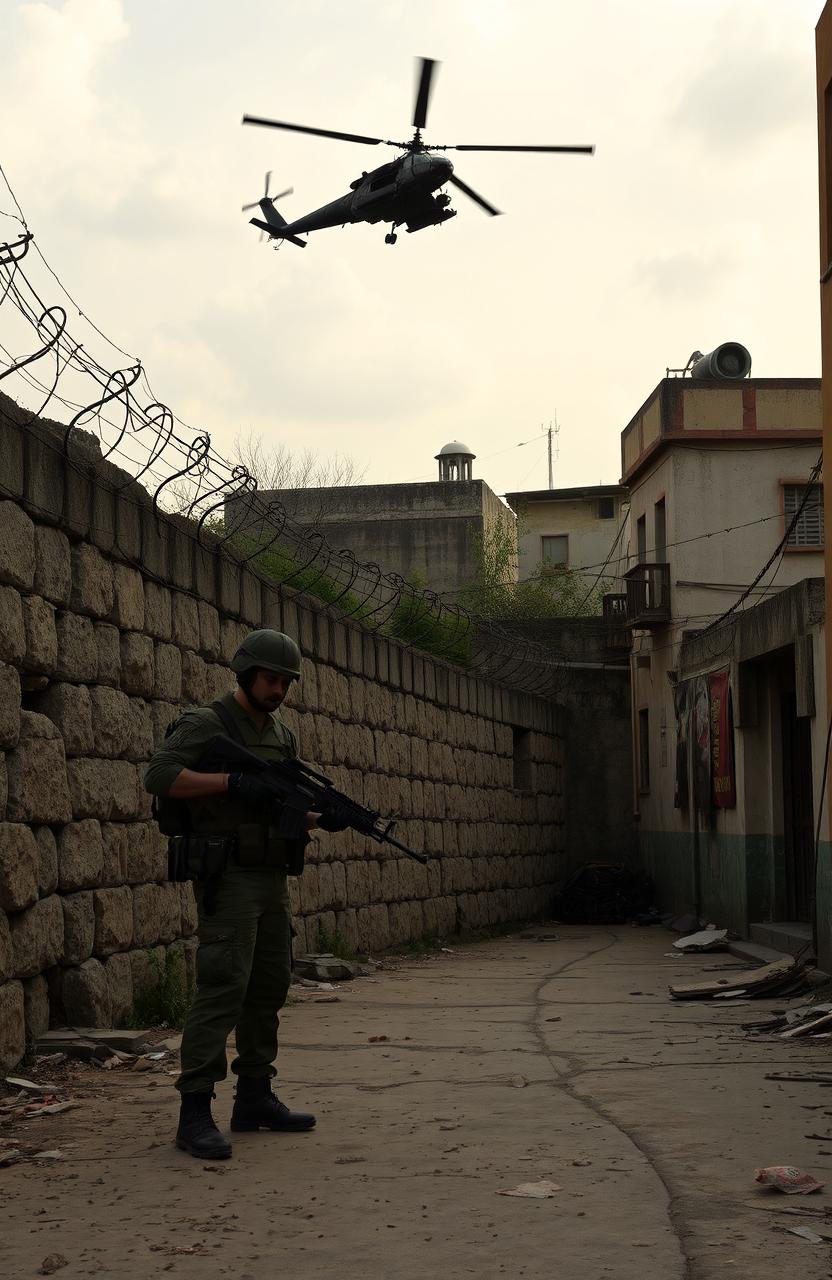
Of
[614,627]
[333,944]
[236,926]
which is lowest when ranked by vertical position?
[333,944]

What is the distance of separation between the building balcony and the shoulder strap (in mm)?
15660

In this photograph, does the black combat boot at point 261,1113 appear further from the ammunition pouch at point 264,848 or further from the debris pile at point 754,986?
the debris pile at point 754,986

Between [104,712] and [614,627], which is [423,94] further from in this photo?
[614,627]

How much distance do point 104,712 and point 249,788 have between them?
238 centimetres

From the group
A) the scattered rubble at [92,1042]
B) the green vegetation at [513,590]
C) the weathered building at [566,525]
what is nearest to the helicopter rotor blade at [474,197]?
the scattered rubble at [92,1042]

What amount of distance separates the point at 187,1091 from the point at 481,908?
38.7 feet

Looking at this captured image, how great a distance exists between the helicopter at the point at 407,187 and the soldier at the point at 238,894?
30.8 ft

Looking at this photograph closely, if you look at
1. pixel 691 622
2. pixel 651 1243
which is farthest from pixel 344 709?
pixel 691 622

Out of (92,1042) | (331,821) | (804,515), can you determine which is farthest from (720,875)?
(331,821)

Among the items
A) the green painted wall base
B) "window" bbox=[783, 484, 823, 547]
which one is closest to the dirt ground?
the green painted wall base

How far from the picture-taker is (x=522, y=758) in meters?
19.1

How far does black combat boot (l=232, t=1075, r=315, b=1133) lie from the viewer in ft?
16.3

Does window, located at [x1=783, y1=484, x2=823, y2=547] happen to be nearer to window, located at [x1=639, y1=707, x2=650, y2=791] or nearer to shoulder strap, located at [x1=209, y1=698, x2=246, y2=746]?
window, located at [x1=639, y1=707, x2=650, y2=791]

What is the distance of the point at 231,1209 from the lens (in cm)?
395
